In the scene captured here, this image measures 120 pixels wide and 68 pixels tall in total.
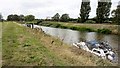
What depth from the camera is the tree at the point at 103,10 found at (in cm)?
5006

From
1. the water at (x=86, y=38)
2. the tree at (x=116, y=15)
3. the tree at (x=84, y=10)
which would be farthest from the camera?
the tree at (x=84, y=10)

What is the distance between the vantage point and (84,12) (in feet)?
197

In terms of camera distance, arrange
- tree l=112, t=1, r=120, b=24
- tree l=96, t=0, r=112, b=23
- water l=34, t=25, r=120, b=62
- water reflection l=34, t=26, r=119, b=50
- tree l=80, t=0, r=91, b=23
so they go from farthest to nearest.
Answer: tree l=80, t=0, r=91, b=23 < tree l=96, t=0, r=112, b=23 < tree l=112, t=1, r=120, b=24 < water reflection l=34, t=26, r=119, b=50 < water l=34, t=25, r=120, b=62

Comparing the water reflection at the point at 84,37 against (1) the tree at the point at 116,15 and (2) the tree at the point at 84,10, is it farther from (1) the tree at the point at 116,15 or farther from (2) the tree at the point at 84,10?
(2) the tree at the point at 84,10

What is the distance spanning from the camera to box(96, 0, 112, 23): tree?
164 feet

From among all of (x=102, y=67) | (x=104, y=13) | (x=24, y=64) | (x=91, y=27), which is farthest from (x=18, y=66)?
(x=104, y=13)

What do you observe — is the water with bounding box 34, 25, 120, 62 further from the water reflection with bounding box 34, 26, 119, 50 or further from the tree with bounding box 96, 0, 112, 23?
the tree with bounding box 96, 0, 112, 23

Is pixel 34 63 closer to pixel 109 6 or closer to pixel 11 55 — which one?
pixel 11 55

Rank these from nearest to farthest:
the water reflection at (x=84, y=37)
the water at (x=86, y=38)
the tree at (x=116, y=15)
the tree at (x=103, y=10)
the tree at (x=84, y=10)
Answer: the water at (x=86, y=38) → the water reflection at (x=84, y=37) → the tree at (x=116, y=15) → the tree at (x=103, y=10) → the tree at (x=84, y=10)

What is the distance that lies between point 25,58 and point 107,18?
149 feet

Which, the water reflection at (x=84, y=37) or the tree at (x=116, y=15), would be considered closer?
the water reflection at (x=84, y=37)

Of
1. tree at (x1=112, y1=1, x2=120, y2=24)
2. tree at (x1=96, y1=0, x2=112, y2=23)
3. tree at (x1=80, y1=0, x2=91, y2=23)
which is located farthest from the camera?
tree at (x1=80, y1=0, x2=91, y2=23)

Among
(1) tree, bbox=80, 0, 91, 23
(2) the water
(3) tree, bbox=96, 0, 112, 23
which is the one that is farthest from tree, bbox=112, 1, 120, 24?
(1) tree, bbox=80, 0, 91, 23

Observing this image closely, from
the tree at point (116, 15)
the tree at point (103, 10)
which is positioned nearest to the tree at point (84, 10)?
the tree at point (103, 10)
